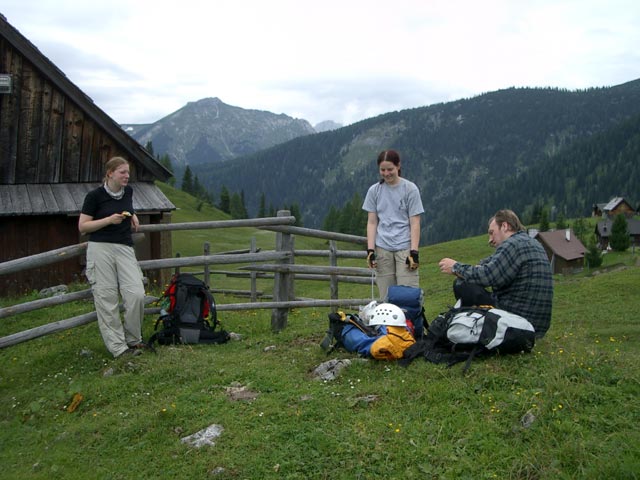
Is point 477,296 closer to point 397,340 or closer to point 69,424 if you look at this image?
point 397,340

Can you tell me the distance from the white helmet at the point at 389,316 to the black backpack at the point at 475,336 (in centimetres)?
35

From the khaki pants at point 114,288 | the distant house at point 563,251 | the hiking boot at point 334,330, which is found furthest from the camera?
the distant house at point 563,251

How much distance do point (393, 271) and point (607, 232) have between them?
87.1 m

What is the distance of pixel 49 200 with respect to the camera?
13.1 metres

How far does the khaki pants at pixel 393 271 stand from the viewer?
684 centimetres

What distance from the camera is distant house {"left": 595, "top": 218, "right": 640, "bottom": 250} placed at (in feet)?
273

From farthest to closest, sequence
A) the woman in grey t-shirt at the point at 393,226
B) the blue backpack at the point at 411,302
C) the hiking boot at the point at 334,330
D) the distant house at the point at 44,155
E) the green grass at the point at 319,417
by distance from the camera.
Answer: the distant house at the point at 44,155, the woman in grey t-shirt at the point at 393,226, the hiking boot at the point at 334,330, the blue backpack at the point at 411,302, the green grass at the point at 319,417

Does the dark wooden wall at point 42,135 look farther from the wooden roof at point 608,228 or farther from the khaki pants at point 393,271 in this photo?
the wooden roof at point 608,228

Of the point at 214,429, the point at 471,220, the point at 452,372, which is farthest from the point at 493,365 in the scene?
the point at 471,220

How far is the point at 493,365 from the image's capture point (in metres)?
5.46

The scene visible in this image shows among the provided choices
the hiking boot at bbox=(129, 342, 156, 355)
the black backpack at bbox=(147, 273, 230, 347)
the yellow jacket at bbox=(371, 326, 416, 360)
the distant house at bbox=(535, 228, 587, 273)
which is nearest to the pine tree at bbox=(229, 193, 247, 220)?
the distant house at bbox=(535, 228, 587, 273)

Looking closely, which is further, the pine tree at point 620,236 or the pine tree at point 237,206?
the pine tree at point 237,206

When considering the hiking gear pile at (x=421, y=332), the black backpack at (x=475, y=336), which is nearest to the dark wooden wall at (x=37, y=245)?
the hiking gear pile at (x=421, y=332)

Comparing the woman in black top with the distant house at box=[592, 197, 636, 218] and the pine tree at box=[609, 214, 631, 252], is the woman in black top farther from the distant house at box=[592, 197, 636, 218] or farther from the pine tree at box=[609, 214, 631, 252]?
the distant house at box=[592, 197, 636, 218]
